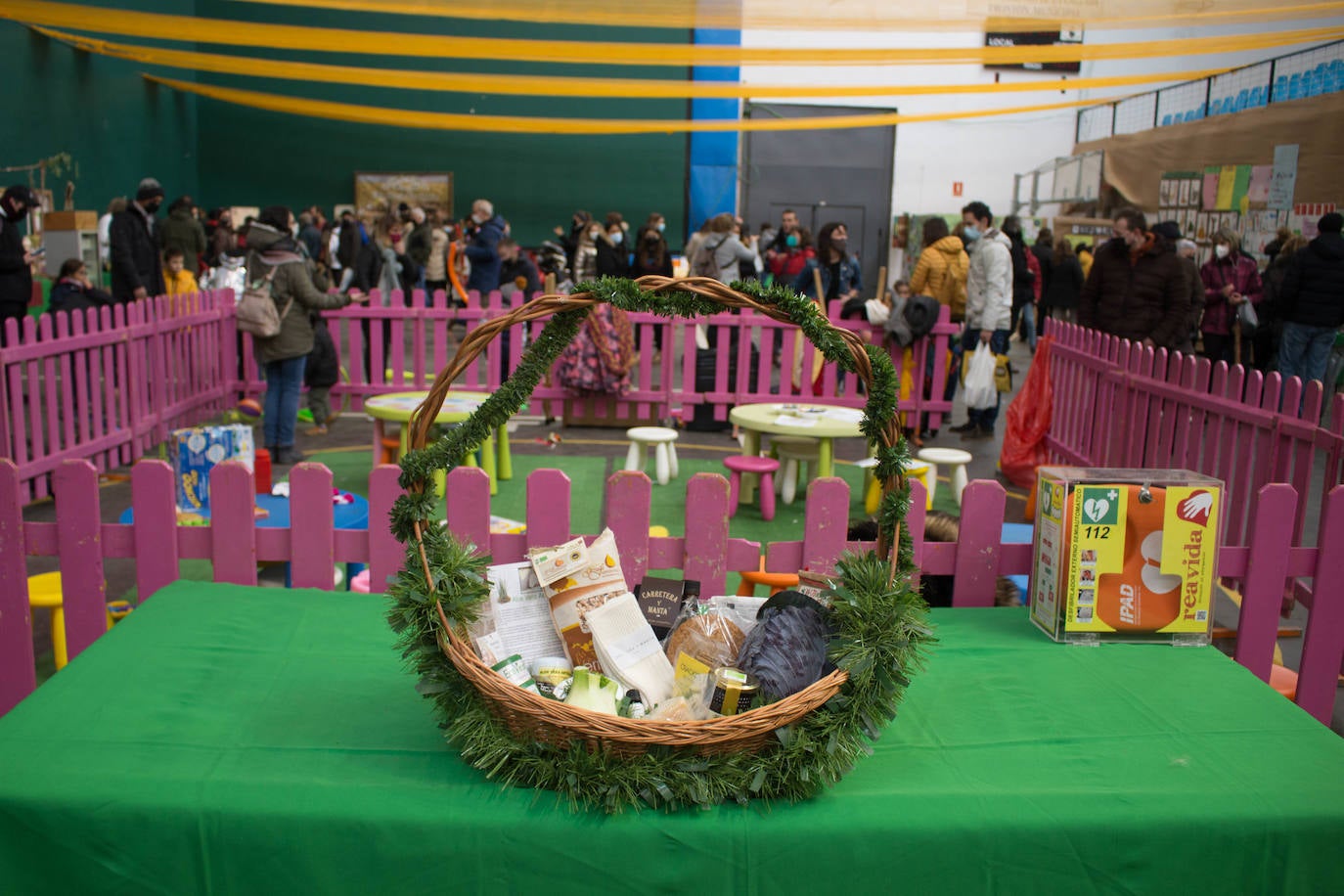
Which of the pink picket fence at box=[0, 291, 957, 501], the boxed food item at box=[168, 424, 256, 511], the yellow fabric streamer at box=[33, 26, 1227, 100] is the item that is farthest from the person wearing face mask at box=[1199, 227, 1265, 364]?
the boxed food item at box=[168, 424, 256, 511]

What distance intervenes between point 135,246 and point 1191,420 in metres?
8.77

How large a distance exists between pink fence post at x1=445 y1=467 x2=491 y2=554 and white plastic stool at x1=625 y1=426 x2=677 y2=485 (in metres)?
3.93

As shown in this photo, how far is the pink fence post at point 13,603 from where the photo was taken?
292cm

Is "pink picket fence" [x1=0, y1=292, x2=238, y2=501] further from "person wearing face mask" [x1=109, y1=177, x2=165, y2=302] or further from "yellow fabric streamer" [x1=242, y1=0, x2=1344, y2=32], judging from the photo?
"yellow fabric streamer" [x1=242, y1=0, x2=1344, y2=32]

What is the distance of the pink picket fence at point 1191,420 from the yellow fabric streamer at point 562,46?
2.33 metres

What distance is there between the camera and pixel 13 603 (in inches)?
117

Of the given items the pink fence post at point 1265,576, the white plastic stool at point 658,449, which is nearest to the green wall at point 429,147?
the white plastic stool at point 658,449

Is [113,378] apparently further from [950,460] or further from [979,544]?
[979,544]

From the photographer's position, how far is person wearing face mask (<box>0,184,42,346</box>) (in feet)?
26.5

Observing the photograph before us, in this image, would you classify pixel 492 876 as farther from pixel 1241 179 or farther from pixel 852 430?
pixel 1241 179

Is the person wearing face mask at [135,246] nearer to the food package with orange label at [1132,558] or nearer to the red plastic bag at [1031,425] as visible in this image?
the red plastic bag at [1031,425]

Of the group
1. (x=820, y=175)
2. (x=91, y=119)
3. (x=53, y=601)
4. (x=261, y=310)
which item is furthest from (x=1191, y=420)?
(x=820, y=175)

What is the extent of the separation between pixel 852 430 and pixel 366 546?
388 cm

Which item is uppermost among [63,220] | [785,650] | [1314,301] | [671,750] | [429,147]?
[429,147]
